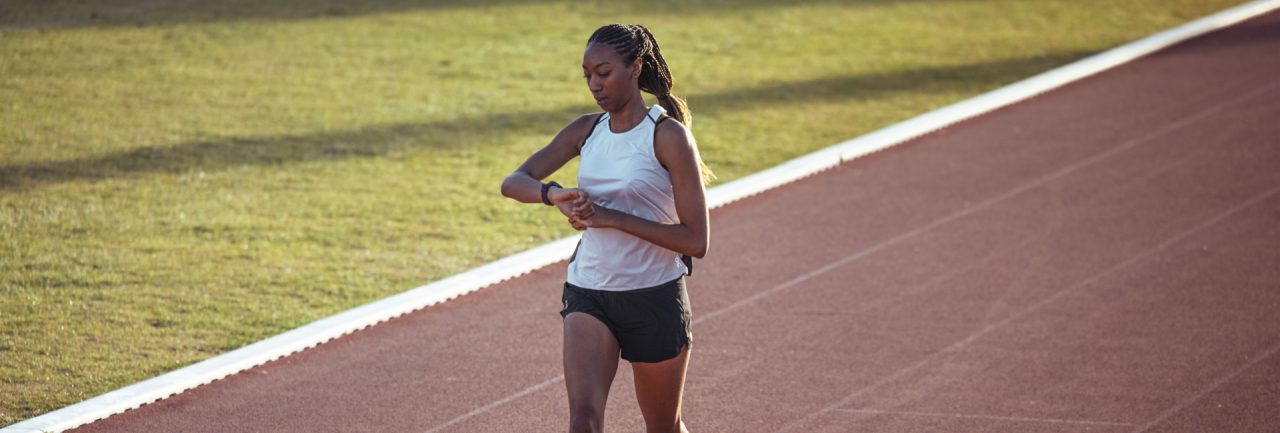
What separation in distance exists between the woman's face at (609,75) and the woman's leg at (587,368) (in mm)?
747

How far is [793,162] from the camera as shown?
12.3m

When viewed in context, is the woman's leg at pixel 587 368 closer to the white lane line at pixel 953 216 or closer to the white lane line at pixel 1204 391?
the white lane line at pixel 953 216

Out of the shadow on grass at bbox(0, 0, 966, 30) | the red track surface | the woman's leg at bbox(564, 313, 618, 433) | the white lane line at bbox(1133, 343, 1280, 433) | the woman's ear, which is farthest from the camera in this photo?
the shadow on grass at bbox(0, 0, 966, 30)

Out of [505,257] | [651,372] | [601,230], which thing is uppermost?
[601,230]

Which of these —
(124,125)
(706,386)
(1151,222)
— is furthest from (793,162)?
(124,125)

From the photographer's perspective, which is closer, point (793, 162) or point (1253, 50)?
point (793, 162)

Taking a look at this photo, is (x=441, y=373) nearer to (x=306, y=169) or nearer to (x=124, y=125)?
(x=306, y=169)

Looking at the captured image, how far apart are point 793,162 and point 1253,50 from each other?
7281 millimetres

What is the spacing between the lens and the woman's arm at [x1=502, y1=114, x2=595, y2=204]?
532cm

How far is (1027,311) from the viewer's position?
868 centimetres

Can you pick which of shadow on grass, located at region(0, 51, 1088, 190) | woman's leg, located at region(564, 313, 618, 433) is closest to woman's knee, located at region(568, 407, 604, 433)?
woman's leg, located at region(564, 313, 618, 433)

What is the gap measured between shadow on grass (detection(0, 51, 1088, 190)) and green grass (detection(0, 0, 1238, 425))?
0.04 metres

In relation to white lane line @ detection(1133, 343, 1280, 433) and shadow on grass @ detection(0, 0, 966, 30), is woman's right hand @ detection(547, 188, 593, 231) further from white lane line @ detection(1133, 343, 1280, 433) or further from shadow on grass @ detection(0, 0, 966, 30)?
shadow on grass @ detection(0, 0, 966, 30)

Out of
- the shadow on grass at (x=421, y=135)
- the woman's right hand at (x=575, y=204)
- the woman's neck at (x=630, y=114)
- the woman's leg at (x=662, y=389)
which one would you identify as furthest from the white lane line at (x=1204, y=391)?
the shadow on grass at (x=421, y=135)
